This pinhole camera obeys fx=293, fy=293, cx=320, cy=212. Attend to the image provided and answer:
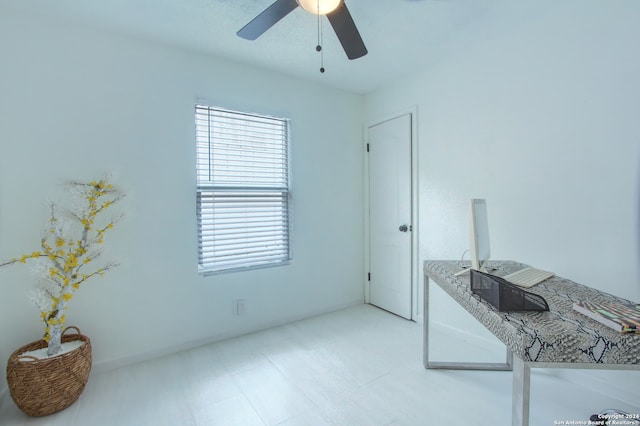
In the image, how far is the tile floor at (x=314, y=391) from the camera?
1.67m

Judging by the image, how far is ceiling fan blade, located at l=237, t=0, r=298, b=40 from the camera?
4.81 feet

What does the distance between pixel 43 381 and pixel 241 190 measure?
1.79m

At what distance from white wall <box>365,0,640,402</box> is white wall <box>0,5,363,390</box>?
4.47 ft

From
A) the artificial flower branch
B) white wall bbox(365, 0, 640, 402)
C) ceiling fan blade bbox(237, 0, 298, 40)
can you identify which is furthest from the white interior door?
the artificial flower branch

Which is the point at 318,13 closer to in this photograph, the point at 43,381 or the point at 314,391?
the point at 314,391

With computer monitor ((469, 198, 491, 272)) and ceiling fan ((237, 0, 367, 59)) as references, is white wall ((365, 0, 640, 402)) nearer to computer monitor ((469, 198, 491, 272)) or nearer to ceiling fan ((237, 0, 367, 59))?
computer monitor ((469, 198, 491, 272))

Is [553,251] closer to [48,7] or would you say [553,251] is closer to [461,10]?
[461,10]

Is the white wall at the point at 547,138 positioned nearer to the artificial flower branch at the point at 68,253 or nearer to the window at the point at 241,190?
the window at the point at 241,190

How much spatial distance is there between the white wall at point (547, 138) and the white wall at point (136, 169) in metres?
1.36

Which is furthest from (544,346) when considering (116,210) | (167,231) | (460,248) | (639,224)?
(116,210)

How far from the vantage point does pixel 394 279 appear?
3234mm

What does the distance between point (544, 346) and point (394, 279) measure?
2303mm

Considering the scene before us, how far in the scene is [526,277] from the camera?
1666 mm

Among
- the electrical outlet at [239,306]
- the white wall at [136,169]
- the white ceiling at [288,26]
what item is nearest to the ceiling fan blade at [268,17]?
the white ceiling at [288,26]
